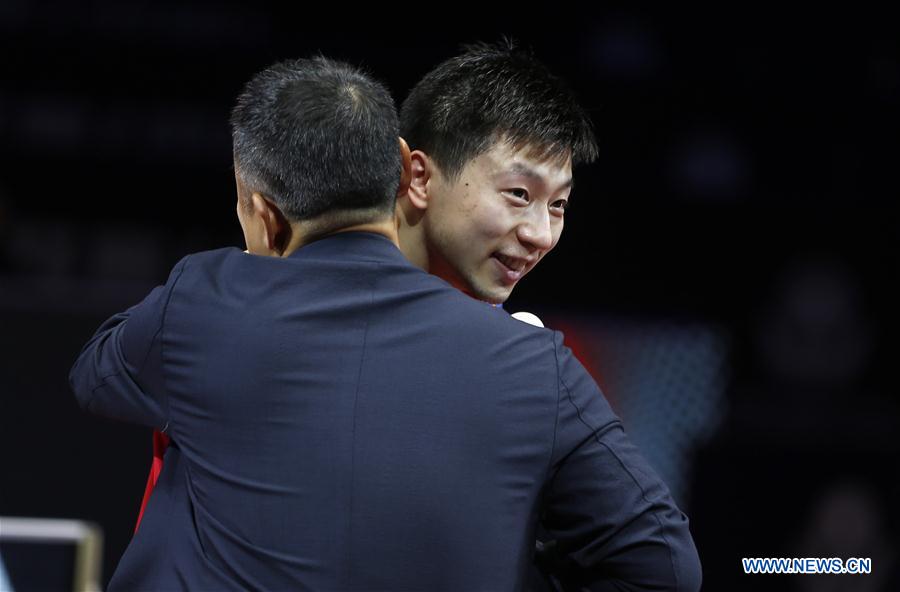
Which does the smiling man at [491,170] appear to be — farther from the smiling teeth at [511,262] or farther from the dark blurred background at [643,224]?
the dark blurred background at [643,224]

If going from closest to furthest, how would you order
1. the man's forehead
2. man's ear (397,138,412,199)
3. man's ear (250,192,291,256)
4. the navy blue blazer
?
1. the navy blue blazer
2. man's ear (250,192,291,256)
3. man's ear (397,138,412,199)
4. the man's forehead

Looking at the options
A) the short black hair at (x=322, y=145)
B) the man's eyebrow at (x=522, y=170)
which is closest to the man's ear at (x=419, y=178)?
the man's eyebrow at (x=522, y=170)

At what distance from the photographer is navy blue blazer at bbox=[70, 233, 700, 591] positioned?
114cm

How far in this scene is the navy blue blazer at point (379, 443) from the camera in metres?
1.14

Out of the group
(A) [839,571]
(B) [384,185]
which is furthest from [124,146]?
(B) [384,185]

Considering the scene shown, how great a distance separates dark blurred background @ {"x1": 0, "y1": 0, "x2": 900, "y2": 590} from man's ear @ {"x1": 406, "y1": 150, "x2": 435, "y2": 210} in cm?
129

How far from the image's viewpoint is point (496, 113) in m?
1.57

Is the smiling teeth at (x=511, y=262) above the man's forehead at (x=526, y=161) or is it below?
below

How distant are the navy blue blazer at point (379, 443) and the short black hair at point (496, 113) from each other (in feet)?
1.36

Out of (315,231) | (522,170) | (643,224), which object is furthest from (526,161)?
(643,224)

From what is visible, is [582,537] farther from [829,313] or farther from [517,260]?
[829,313]

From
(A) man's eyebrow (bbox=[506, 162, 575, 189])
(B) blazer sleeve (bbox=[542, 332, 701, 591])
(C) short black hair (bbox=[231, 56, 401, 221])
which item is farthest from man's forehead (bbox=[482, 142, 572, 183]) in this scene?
(B) blazer sleeve (bbox=[542, 332, 701, 591])

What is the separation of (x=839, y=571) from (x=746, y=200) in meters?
1.92

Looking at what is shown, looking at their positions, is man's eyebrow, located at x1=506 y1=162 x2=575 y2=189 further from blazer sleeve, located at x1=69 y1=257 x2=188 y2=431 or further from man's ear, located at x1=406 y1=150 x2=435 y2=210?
blazer sleeve, located at x1=69 y1=257 x2=188 y2=431
